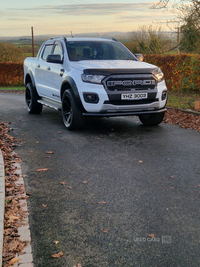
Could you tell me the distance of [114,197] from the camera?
176 inches

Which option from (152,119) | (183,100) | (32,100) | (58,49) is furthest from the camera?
(183,100)

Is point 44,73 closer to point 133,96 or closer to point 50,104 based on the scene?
point 50,104

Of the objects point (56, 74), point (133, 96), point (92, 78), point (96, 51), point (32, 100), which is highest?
point (96, 51)

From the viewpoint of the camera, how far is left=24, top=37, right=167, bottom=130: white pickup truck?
7.69m

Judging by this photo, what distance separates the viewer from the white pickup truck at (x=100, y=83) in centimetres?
769

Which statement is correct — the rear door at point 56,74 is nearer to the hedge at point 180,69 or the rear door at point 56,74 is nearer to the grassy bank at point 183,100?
the grassy bank at point 183,100

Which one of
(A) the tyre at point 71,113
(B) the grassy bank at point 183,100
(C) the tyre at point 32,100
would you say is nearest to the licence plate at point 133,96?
(A) the tyre at point 71,113

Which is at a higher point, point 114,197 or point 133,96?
point 133,96

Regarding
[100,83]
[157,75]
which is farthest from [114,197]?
[157,75]

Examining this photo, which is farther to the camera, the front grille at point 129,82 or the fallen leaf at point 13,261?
the front grille at point 129,82

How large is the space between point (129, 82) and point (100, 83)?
2.04 feet

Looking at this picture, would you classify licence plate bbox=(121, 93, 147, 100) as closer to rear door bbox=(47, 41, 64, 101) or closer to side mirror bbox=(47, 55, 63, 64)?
rear door bbox=(47, 41, 64, 101)

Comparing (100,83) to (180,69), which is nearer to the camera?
(100,83)

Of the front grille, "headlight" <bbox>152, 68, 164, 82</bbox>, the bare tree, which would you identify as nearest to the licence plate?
the front grille
